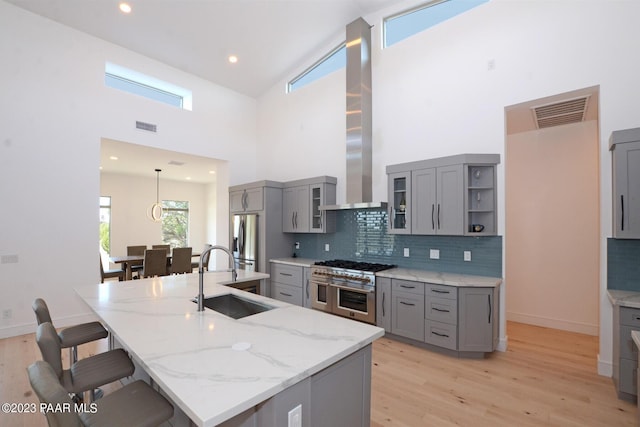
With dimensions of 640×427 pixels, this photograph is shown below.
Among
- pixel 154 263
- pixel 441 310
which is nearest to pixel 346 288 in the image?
pixel 441 310

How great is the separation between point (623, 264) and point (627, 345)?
0.83 meters

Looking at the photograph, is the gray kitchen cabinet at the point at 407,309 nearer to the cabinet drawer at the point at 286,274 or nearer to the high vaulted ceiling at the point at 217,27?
the cabinet drawer at the point at 286,274

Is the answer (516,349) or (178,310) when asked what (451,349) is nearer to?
(516,349)

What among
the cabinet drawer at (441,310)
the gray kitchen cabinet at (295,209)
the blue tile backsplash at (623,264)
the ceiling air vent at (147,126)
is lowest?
the cabinet drawer at (441,310)

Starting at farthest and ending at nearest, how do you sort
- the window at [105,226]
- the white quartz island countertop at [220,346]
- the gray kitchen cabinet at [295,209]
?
the window at [105,226] → the gray kitchen cabinet at [295,209] → the white quartz island countertop at [220,346]

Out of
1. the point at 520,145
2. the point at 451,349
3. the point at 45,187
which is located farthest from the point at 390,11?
the point at 45,187

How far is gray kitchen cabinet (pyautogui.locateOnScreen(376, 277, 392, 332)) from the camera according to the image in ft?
Result: 12.2

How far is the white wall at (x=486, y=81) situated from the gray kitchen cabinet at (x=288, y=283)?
1.73 meters

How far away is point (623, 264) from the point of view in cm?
281

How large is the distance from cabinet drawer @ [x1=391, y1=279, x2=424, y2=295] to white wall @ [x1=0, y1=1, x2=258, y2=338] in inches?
173

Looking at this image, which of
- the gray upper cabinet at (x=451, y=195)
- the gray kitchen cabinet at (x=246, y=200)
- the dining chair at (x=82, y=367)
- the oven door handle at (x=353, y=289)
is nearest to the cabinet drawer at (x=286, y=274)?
the oven door handle at (x=353, y=289)

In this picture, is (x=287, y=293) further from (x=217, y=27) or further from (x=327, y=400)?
(x=217, y=27)

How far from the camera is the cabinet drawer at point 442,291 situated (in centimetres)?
322

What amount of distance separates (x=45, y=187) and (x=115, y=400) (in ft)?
13.4
